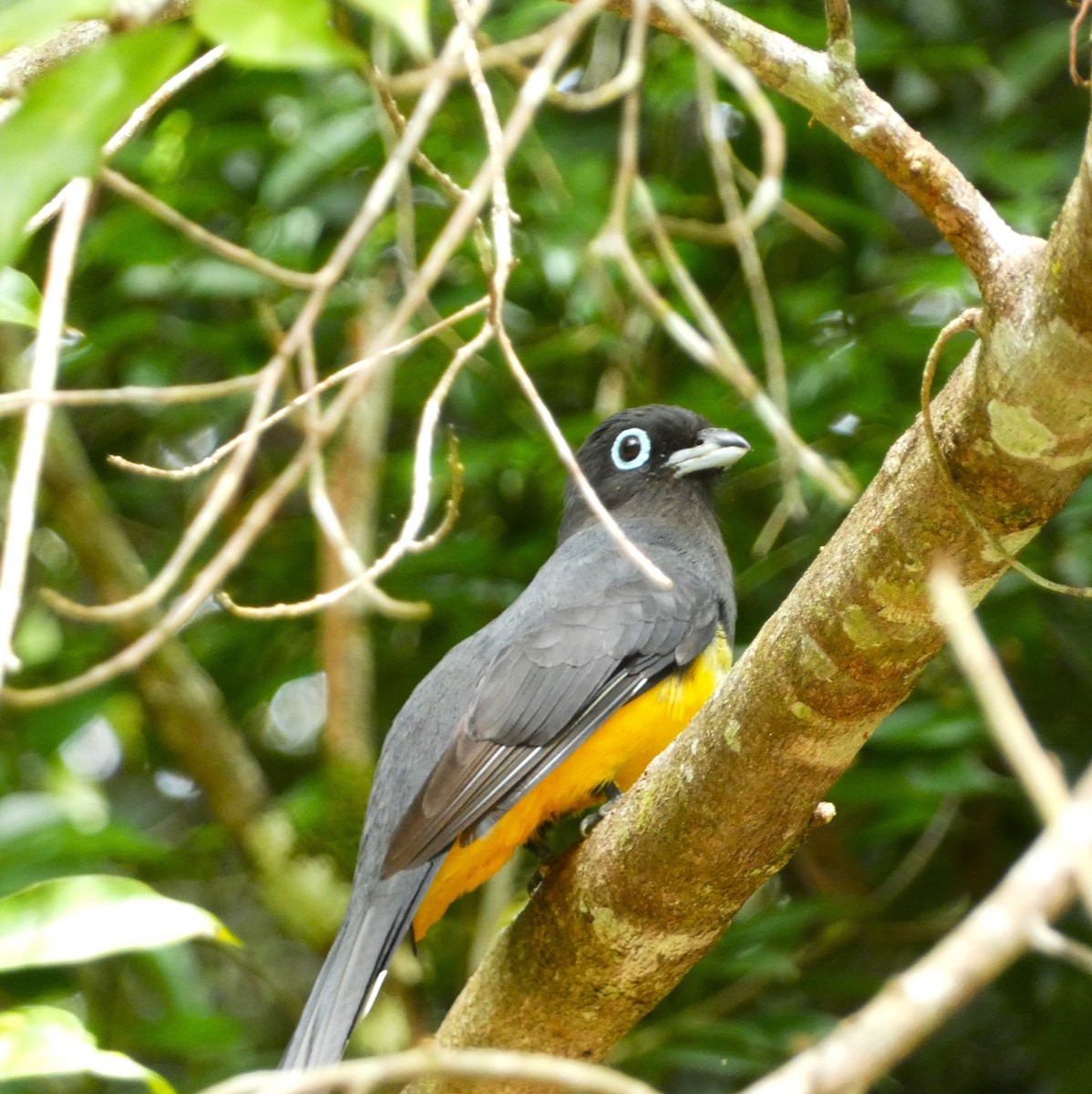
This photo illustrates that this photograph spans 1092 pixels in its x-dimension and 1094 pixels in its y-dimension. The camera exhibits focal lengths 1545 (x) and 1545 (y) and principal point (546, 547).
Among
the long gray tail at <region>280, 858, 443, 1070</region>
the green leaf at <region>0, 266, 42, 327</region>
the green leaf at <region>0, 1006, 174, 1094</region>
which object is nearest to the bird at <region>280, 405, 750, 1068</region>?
the long gray tail at <region>280, 858, 443, 1070</region>

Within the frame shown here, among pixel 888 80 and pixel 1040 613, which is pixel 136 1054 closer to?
pixel 1040 613

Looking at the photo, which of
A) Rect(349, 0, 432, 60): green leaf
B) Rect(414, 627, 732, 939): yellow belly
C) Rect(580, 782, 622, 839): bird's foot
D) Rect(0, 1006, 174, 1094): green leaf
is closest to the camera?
Rect(349, 0, 432, 60): green leaf

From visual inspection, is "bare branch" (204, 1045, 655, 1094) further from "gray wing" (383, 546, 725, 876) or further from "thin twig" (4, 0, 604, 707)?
"gray wing" (383, 546, 725, 876)

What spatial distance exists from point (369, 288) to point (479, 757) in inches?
75.6

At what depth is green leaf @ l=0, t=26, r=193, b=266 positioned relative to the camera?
137cm

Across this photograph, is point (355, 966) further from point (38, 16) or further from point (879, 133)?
point (38, 16)

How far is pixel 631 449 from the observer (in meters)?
4.76

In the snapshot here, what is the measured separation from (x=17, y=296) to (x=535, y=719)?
1.84m

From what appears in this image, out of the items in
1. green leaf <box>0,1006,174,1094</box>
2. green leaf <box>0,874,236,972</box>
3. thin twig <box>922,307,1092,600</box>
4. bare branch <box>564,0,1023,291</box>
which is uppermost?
bare branch <box>564,0,1023,291</box>

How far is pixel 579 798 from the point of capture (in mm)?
4109

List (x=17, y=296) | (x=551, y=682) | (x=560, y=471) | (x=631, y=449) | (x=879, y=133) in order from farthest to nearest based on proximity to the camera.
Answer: (x=560, y=471) → (x=631, y=449) → (x=551, y=682) → (x=879, y=133) → (x=17, y=296)

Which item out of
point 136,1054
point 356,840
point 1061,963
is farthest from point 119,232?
point 1061,963

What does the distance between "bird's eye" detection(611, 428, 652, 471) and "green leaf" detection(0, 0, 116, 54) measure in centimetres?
340

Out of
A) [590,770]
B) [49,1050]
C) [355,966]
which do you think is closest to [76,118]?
[49,1050]
